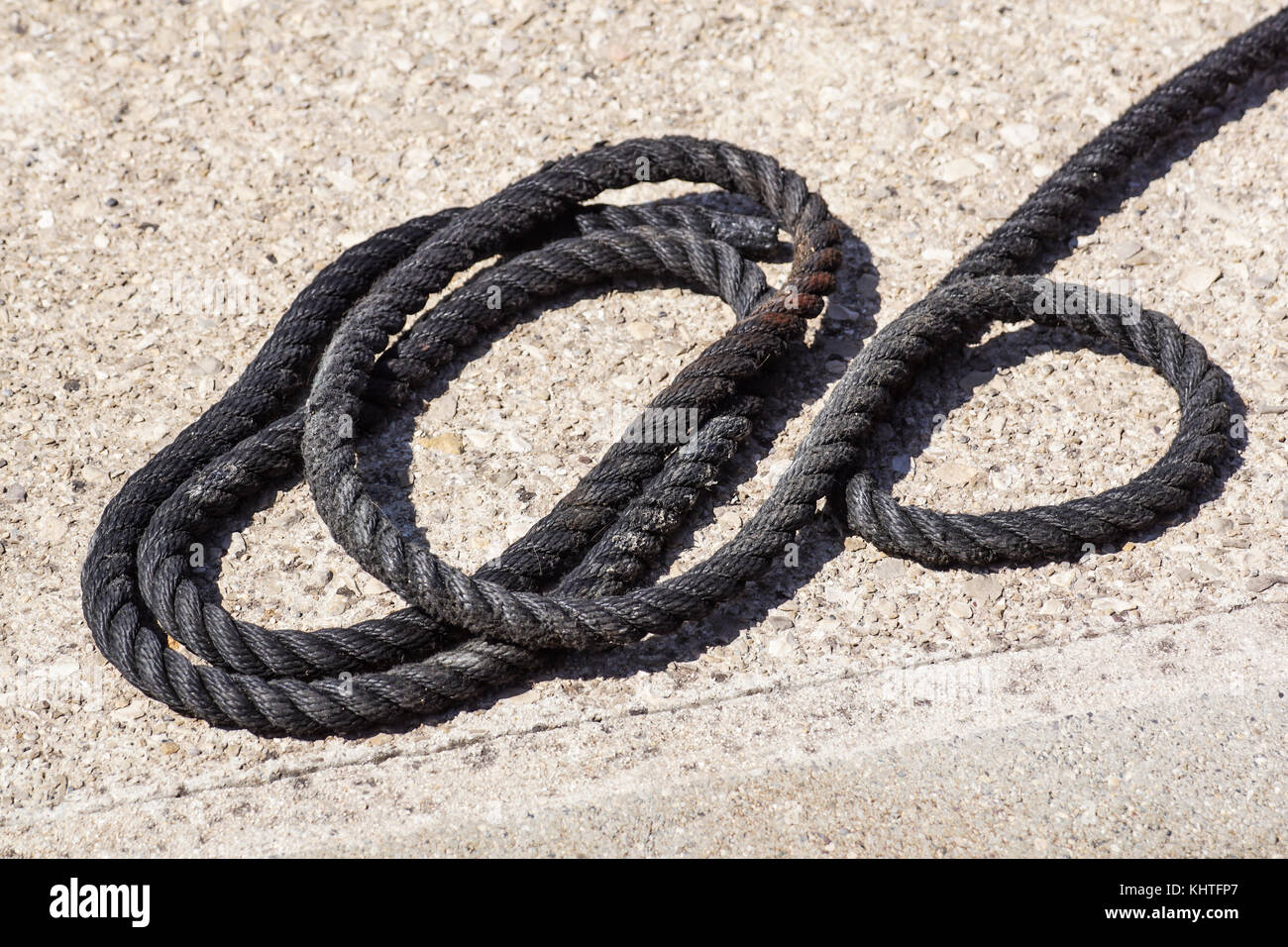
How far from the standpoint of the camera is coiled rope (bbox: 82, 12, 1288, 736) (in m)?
2.30

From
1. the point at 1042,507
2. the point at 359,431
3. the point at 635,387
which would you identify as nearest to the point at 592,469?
the point at 635,387

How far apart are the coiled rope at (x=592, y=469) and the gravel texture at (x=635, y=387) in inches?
3.6

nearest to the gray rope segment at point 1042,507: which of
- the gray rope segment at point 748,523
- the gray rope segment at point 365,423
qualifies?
the gray rope segment at point 748,523

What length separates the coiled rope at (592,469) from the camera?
2303 millimetres

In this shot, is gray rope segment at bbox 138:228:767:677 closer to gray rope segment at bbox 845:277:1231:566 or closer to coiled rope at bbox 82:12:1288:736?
coiled rope at bbox 82:12:1288:736

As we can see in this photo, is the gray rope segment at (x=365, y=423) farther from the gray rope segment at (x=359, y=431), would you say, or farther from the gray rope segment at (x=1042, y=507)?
the gray rope segment at (x=1042, y=507)

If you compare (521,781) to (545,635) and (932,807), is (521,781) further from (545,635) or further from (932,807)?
(932,807)

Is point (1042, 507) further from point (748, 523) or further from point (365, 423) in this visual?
point (365, 423)

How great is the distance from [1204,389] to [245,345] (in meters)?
2.15

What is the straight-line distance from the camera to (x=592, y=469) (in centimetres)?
261

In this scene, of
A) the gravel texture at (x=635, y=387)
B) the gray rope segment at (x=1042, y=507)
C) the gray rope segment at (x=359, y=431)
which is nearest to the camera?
the gravel texture at (x=635, y=387)

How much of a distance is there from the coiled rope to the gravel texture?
0.09 m

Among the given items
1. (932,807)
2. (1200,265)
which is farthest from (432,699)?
(1200,265)

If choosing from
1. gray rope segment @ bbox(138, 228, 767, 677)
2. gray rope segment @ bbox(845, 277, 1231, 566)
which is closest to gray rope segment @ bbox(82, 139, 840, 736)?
gray rope segment @ bbox(138, 228, 767, 677)
